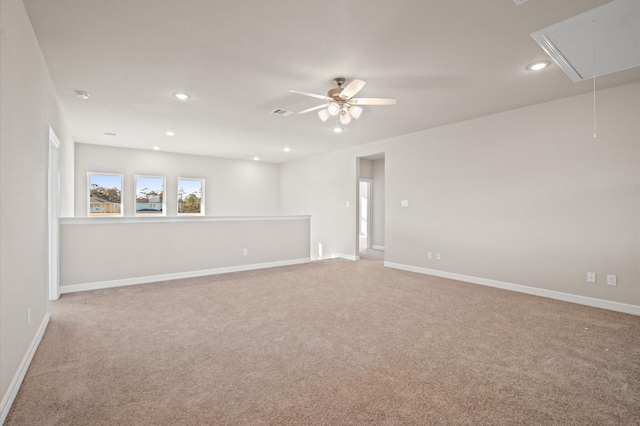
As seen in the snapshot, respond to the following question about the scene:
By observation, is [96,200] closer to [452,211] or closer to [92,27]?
[92,27]

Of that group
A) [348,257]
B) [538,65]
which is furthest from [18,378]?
[348,257]

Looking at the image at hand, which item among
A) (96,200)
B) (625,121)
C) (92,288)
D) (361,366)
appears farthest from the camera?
(96,200)

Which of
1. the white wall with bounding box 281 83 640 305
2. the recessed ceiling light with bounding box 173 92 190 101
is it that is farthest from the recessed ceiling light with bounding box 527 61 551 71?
the recessed ceiling light with bounding box 173 92 190 101

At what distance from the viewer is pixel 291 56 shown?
9.84 ft

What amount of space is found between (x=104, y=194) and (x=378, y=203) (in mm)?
7156

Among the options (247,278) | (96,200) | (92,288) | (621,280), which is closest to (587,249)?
(621,280)

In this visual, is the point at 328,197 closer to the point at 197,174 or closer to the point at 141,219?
the point at 197,174

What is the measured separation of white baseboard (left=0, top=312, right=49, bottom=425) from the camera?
173 centimetres

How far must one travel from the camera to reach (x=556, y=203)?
4133mm

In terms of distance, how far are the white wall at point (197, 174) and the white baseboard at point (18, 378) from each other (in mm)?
5552

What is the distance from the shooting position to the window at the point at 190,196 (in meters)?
8.57

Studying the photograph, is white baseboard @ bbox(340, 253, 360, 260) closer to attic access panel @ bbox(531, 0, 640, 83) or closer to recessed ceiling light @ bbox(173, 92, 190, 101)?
recessed ceiling light @ bbox(173, 92, 190, 101)

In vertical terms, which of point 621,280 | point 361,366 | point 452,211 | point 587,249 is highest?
point 452,211

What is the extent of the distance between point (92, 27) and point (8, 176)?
1453 millimetres
